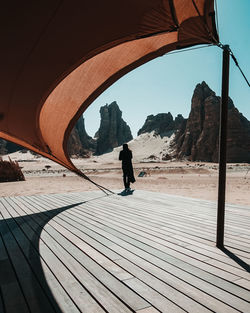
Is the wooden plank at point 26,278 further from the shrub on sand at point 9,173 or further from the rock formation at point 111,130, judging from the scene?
the rock formation at point 111,130

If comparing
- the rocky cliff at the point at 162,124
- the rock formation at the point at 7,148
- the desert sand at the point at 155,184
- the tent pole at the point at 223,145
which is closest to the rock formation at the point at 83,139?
the rocky cliff at the point at 162,124

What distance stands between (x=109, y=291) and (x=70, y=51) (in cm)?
284

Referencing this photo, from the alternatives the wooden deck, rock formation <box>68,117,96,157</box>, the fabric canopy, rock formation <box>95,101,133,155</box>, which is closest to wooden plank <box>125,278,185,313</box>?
the wooden deck

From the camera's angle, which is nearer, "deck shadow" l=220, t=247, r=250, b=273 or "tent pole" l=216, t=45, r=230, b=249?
"deck shadow" l=220, t=247, r=250, b=273

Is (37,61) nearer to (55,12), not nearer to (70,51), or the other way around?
(70,51)

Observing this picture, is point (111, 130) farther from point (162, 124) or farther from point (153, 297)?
point (153, 297)

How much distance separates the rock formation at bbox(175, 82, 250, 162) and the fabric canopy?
5445 cm

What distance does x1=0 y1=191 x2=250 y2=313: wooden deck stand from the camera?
1812 millimetres

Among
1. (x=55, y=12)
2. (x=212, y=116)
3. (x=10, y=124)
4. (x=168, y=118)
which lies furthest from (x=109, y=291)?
(x=168, y=118)

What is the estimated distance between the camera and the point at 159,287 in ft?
6.64

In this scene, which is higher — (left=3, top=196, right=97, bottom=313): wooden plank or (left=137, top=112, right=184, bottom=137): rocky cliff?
(left=137, top=112, right=184, bottom=137): rocky cliff

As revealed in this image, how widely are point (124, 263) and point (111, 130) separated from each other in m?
111

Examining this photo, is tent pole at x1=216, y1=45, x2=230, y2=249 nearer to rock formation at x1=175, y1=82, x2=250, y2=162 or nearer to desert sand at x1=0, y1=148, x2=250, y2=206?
desert sand at x1=0, y1=148, x2=250, y2=206

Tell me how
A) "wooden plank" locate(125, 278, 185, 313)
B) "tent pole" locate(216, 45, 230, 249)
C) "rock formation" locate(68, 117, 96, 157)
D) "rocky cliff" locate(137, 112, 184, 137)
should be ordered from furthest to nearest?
1. "rocky cliff" locate(137, 112, 184, 137)
2. "rock formation" locate(68, 117, 96, 157)
3. "tent pole" locate(216, 45, 230, 249)
4. "wooden plank" locate(125, 278, 185, 313)
